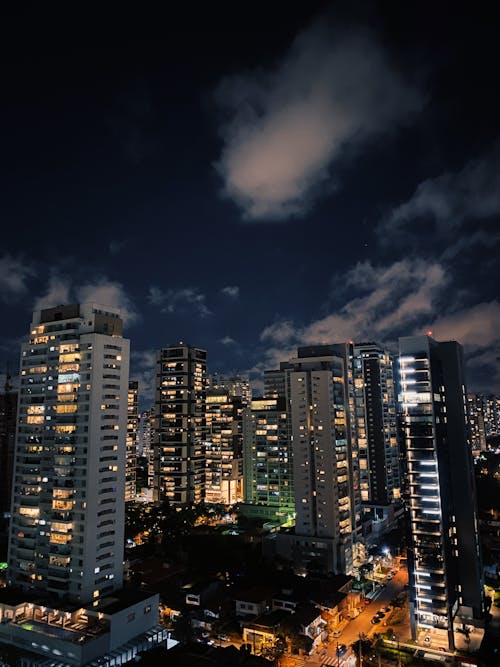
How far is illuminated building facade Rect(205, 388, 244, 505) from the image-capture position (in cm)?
13425

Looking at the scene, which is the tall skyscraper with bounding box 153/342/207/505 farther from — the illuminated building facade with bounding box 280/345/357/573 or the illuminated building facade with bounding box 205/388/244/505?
the illuminated building facade with bounding box 280/345/357/573

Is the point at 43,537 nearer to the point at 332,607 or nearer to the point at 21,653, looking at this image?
the point at 21,653

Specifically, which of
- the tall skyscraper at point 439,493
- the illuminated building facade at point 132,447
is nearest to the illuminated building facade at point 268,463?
the illuminated building facade at point 132,447

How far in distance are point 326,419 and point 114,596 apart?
4465cm

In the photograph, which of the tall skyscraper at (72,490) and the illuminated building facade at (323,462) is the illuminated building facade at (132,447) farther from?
the tall skyscraper at (72,490)

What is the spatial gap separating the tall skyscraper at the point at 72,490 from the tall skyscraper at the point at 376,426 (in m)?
66.0

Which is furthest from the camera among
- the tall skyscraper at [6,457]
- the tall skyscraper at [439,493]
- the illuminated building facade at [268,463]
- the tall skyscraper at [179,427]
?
the tall skyscraper at [179,427]

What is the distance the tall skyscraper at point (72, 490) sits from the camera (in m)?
53.0

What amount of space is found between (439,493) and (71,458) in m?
45.1

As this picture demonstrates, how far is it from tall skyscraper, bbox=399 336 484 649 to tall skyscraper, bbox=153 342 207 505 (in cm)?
7172

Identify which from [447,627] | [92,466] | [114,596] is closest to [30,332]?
[92,466]

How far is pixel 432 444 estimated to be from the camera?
5709cm

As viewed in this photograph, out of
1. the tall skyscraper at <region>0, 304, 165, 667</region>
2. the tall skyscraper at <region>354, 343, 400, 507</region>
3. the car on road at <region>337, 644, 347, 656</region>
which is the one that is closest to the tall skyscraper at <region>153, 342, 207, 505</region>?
the tall skyscraper at <region>354, 343, 400, 507</region>

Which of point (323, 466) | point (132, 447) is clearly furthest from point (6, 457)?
point (323, 466)
